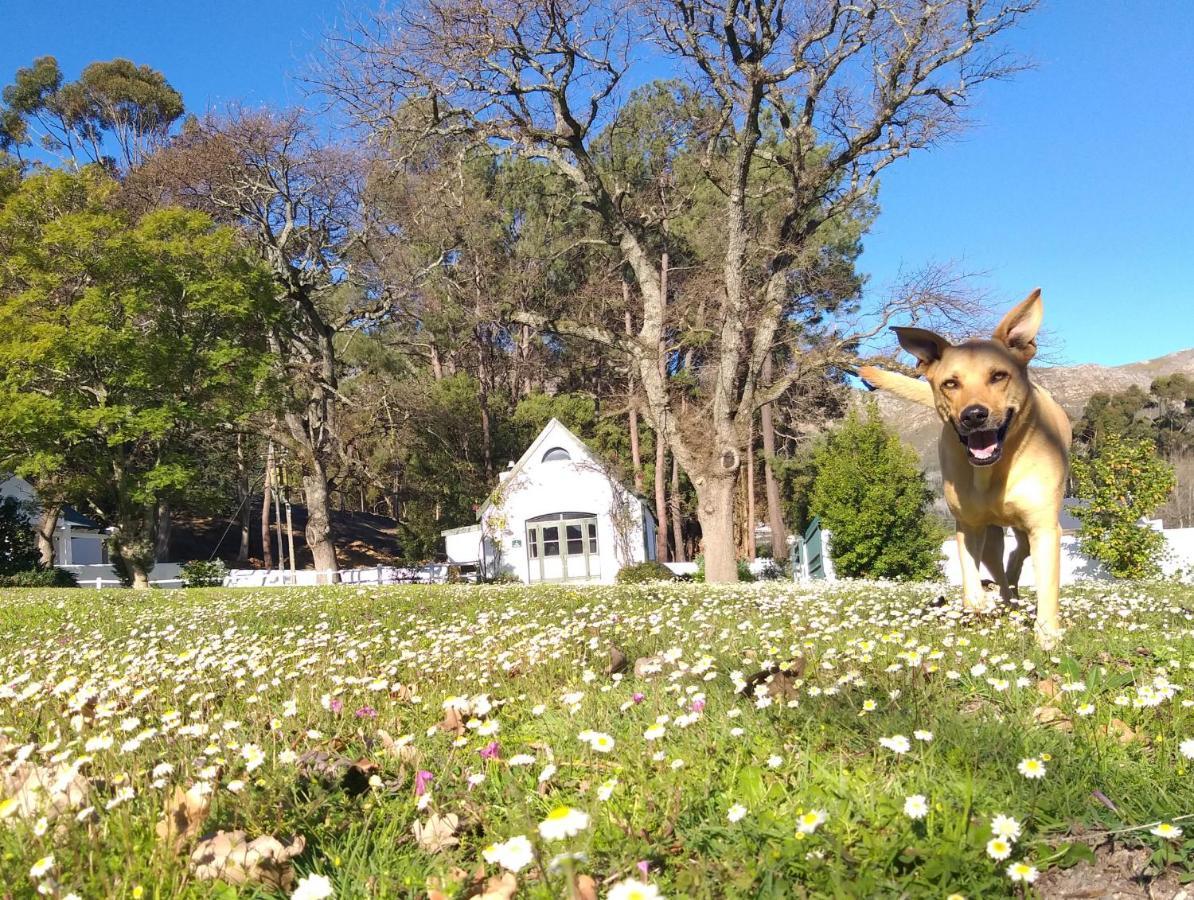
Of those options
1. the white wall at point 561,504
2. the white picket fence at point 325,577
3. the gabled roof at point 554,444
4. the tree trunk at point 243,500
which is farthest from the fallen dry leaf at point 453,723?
the tree trunk at point 243,500

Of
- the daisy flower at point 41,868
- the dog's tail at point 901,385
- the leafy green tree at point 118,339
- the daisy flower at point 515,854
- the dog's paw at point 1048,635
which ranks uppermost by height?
the leafy green tree at point 118,339

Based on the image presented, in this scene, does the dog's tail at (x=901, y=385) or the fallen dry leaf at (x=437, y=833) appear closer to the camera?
the fallen dry leaf at (x=437, y=833)

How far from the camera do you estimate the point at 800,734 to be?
290 centimetres

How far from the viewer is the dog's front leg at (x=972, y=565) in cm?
527

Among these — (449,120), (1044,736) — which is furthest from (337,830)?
(449,120)

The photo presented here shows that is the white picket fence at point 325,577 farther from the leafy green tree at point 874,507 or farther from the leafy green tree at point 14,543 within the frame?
the leafy green tree at point 874,507

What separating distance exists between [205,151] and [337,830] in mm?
29038

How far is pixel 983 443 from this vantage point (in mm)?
4414

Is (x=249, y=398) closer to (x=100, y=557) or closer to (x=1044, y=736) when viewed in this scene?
→ (x=1044, y=736)

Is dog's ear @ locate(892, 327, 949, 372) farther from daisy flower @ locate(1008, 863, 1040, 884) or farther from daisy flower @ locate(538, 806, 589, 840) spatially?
daisy flower @ locate(538, 806, 589, 840)

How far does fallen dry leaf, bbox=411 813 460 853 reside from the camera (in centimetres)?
231

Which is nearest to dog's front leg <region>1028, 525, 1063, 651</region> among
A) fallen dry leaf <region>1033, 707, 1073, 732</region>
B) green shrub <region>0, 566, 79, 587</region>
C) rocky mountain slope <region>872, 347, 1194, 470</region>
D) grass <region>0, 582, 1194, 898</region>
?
grass <region>0, 582, 1194, 898</region>

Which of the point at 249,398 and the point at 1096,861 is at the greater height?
the point at 249,398

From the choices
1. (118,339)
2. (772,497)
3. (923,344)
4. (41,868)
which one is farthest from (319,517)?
(41,868)
